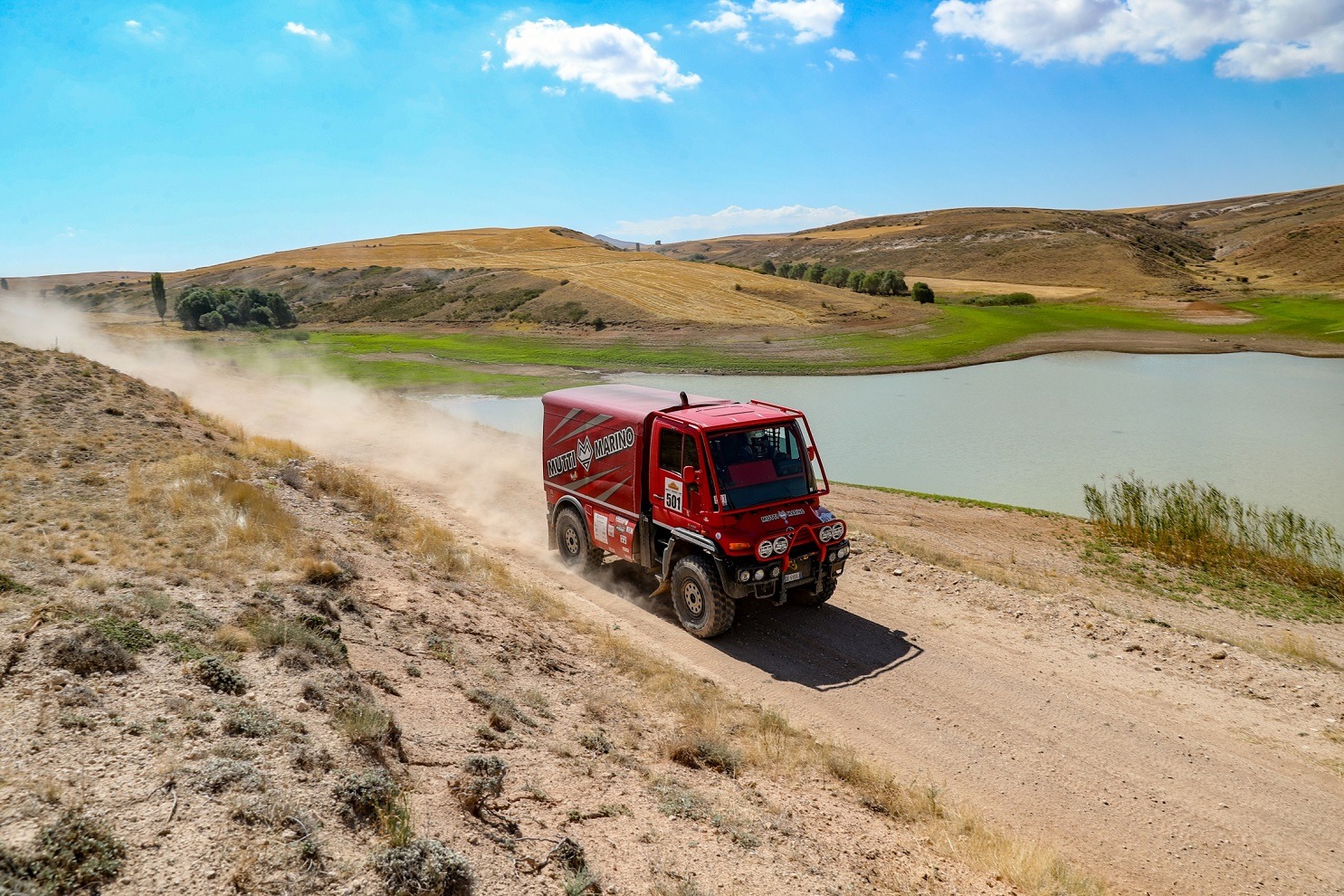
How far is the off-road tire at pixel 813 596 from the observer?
11734mm

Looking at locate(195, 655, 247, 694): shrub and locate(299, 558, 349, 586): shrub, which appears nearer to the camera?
locate(195, 655, 247, 694): shrub

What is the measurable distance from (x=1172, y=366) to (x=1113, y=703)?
37.9 m

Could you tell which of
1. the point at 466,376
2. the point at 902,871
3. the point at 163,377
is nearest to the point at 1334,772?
the point at 902,871

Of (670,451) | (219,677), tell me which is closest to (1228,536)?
(670,451)

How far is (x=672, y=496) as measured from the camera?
37.8 ft

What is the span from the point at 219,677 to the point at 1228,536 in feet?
59.4

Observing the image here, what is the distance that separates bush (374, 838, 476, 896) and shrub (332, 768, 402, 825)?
473 mm

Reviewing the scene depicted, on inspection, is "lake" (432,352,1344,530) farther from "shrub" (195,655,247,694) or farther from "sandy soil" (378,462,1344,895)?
"shrub" (195,655,247,694)

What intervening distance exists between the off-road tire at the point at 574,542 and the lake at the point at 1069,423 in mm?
10319

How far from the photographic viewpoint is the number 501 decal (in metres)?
11.4

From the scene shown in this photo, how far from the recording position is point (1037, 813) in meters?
7.52

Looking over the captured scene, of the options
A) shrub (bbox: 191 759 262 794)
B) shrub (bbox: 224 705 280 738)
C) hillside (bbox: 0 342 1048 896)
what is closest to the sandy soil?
hillside (bbox: 0 342 1048 896)

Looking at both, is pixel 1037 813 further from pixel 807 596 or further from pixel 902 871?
pixel 807 596

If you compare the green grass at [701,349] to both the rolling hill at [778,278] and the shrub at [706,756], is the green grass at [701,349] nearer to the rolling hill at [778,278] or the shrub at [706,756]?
the rolling hill at [778,278]
